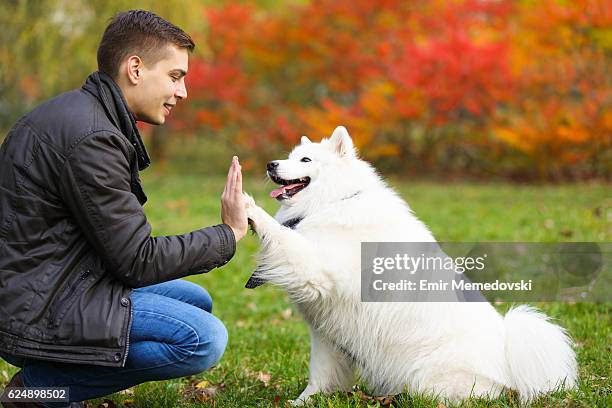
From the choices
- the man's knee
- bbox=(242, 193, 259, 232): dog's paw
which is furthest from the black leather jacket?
bbox=(242, 193, 259, 232): dog's paw

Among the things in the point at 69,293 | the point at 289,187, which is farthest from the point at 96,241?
the point at 289,187

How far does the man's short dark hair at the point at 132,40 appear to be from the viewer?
2574 mm

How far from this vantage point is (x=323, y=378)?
329 centimetres

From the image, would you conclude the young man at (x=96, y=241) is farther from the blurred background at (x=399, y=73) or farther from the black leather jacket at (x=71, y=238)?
the blurred background at (x=399, y=73)

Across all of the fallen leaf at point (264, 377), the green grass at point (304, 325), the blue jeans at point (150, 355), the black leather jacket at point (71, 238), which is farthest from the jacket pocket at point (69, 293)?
the fallen leaf at point (264, 377)

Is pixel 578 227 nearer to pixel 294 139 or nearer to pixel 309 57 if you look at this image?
pixel 294 139

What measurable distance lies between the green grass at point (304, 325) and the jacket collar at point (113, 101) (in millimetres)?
1386

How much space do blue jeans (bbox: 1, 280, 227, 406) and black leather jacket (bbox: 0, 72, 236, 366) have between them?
149 millimetres

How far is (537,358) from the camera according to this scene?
297cm

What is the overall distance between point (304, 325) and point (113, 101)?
2.81 m

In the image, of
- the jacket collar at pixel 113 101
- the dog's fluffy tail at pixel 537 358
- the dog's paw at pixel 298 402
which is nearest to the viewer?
the jacket collar at pixel 113 101

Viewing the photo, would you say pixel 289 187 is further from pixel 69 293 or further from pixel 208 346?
pixel 69 293

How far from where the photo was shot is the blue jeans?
260 centimetres

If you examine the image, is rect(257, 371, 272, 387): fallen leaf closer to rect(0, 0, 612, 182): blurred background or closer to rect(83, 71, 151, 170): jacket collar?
rect(83, 71, 151, 170): jacket collar
